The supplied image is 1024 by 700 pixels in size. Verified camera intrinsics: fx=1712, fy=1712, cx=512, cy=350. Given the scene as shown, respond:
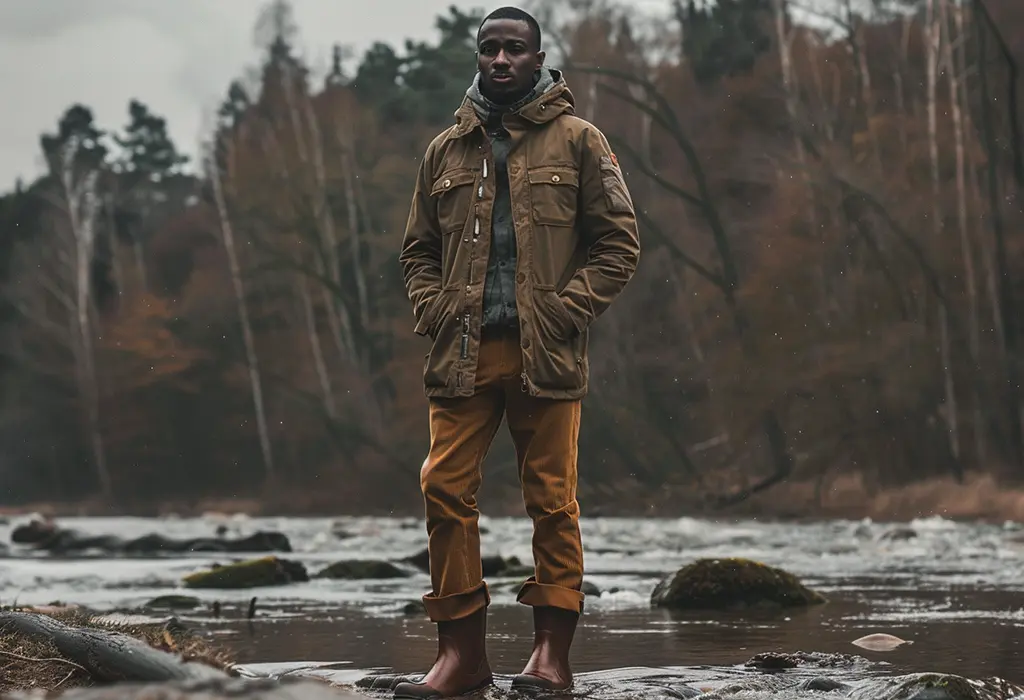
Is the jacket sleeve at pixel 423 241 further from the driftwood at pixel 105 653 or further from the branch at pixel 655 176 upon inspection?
the branch at pixel 655 176

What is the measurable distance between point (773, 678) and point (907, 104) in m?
24.9

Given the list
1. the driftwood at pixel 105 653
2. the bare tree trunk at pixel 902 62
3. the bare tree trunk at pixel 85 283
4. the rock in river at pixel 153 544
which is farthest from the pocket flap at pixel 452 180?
the bare tree trunk at pixel 85 283

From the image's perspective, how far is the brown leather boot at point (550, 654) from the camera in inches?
185

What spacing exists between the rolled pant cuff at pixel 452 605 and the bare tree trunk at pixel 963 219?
21.1 metres

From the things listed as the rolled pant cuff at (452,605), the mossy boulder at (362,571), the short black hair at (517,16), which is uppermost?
the short black hair at (517,16)

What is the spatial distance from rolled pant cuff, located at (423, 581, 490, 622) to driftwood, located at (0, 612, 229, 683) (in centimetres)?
85

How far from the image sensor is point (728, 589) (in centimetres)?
814

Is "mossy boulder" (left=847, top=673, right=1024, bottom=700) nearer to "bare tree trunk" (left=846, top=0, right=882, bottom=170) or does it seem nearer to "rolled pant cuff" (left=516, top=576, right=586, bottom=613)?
"rolled pant cuff" (left=516, top=576, right=586, bottom=613)

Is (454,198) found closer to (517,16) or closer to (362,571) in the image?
(517,16)

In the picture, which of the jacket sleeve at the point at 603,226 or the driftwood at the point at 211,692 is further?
the jacket sleeve at the point at 603,226

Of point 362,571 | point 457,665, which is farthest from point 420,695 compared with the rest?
point 362,571

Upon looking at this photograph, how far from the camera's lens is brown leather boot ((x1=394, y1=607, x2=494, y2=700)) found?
15.4 ft

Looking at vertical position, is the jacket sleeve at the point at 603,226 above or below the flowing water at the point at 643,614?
above

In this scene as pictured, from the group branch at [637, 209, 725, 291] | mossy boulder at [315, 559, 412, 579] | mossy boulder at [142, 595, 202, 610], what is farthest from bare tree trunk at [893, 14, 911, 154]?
mossy boulder at [142, 595, 202, 610]
